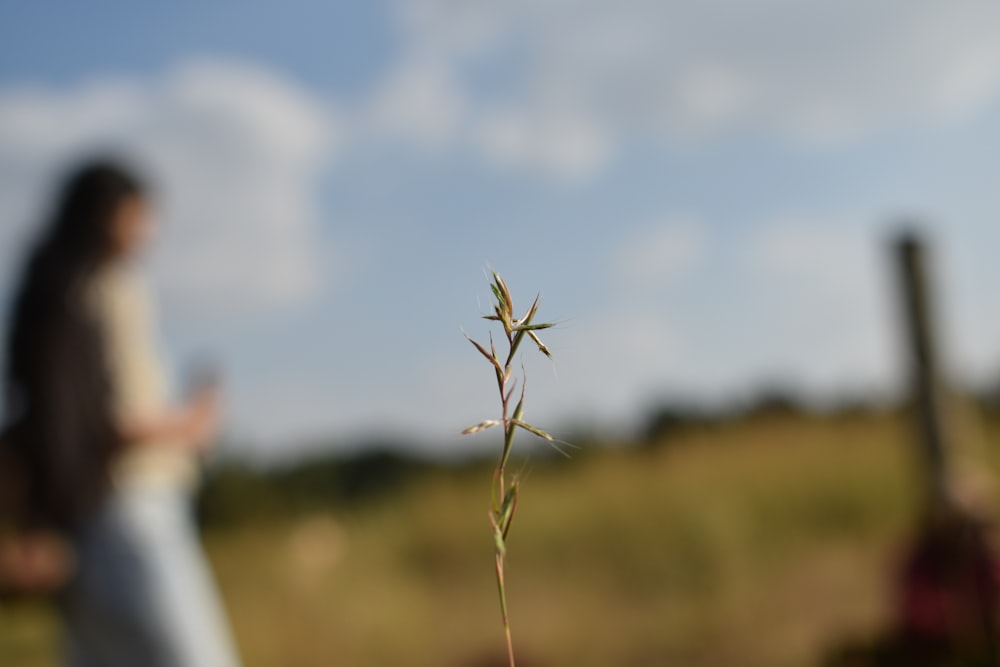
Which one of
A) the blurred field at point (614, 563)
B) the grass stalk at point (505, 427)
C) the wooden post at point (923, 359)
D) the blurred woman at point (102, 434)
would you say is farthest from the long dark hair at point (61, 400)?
the blurred field at point (614, 563)

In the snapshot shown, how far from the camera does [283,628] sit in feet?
27.0

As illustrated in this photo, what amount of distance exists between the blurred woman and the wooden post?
15.0 feet

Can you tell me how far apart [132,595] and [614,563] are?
7891mm

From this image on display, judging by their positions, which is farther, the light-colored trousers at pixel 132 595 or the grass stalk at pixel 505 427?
the light-colored trousers at pixel 132 595

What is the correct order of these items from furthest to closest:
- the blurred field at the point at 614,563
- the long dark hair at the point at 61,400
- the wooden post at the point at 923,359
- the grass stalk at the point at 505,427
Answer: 1. the blurred field at the point at 614,563
2. the wooden post at the point at 923,359
3. the long dark hair at the point at 61,400
4. the grass stalk at the point at 505,427

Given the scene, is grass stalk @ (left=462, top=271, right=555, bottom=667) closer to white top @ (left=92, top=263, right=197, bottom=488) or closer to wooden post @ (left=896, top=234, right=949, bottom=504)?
white top @ (left=92, top=263, right=197, bottom=488)

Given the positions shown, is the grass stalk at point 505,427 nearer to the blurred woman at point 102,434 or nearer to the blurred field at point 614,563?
the blurred woman at point 102,434

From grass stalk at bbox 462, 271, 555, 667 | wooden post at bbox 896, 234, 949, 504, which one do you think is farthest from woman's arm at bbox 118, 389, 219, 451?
wooden post at bbox 896, 234, 949, 504

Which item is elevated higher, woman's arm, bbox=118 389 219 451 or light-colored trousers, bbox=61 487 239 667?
woman's arm, bbox=118 389 219 451

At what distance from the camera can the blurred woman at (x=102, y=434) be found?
Answer: 9.04ft

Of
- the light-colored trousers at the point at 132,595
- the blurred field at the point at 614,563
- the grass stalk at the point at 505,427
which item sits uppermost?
the grass stalk at the point at 505,427

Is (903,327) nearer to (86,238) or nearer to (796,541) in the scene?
(796,541)

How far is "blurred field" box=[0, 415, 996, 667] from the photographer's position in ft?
26.8

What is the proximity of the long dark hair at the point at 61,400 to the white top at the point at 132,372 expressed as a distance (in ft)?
0.09
